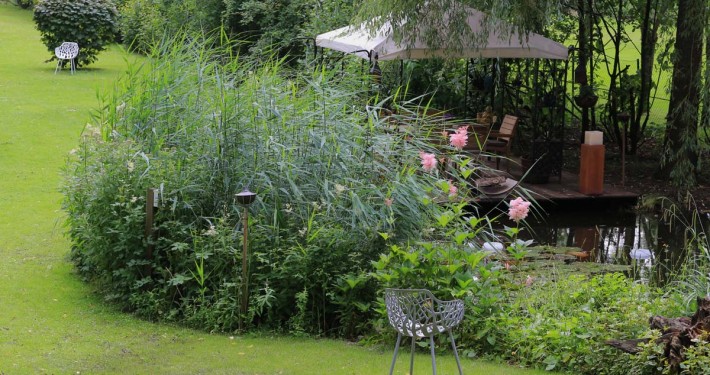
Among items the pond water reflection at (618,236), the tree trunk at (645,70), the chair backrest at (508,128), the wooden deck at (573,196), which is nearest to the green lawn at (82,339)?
the pond water reflection at (618,236)

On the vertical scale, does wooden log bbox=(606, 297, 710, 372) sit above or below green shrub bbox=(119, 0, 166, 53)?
below

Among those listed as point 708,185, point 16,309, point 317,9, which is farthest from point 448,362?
point 317,9

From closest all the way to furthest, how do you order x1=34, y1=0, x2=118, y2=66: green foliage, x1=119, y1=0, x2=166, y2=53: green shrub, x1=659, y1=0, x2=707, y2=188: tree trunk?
x1=659, y1=0, x2=707, y2=188: tree trunk, x1=34, y1=0, x2=118, y2=66: green foliage, x1=119, y1=0, x2=166, y2=53: green shrub

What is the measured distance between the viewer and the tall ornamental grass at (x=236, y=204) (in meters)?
6.57

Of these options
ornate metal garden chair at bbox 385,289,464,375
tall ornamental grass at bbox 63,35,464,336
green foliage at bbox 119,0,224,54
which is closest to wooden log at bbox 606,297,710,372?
ornate metal garden chair at bbox 385,289,464,375

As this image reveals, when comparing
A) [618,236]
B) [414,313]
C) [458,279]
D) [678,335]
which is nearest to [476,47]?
[618,236]

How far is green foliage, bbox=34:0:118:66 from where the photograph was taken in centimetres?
1986

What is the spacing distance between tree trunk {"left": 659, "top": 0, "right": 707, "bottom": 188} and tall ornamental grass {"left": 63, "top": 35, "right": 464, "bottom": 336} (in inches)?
226

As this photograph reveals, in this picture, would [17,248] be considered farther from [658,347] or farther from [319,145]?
[658,347]

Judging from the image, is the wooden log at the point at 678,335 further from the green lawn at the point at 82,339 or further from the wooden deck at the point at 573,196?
→ the wooden deck at the point at 573,196

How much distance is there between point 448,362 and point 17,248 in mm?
4685

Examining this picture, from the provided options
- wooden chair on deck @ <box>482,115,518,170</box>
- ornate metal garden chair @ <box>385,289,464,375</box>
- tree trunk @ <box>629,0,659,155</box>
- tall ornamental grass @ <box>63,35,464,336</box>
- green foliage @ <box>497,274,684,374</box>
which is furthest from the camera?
tree trunk @ <box>629,0,659,155</box>

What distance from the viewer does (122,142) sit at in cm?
746

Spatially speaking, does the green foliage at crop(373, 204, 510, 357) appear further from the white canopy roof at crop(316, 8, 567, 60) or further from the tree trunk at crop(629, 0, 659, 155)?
the tree trunk at crop(629, 0, 659, 155)
